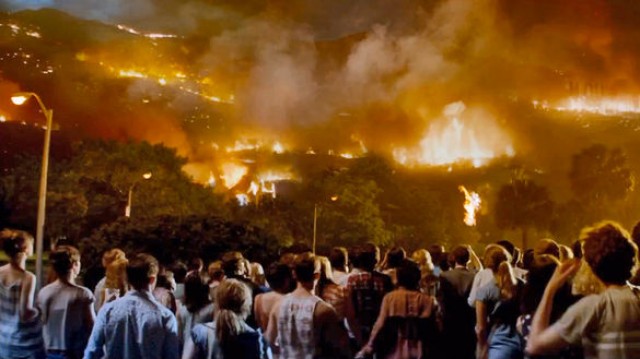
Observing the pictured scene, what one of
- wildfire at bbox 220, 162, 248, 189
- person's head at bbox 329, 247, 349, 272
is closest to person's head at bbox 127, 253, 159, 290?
person's head at bbox 329, 247, 349, 272

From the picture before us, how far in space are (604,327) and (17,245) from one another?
17.1ft

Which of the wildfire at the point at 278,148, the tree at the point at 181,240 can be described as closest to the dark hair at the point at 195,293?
the tree at the point at 181,240

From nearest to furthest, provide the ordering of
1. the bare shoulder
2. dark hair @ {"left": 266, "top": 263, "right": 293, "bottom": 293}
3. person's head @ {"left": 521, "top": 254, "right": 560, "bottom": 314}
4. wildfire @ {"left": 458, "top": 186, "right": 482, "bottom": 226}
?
1. person's head @ {"left": 521, "top": 254, "right": 560, "bottom": 314}
2. the bare shoulder
3. dark hair @ {"left": 266, "top": 263, "right": 293, "bottom": 293}
4. wildfire @ {"left": 458, "top": 186, "right": 482, "bottom": 226}

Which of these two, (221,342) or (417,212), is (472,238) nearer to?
(417,212)

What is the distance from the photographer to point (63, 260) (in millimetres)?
6176

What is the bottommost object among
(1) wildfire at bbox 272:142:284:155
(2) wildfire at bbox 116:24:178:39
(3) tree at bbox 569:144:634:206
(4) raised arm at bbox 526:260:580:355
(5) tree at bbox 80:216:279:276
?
(4) raised arm at bbox 526:260:580:355

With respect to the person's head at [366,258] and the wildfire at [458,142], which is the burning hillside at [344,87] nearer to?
the wildfire at [458,142]

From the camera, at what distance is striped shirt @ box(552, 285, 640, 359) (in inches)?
131

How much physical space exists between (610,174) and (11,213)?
47492 mm

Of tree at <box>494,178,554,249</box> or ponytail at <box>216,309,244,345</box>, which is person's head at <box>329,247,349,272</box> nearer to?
ponytail at <box>216,309,244,345</box>

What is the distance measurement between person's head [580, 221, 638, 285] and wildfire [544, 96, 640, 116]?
79981 mm

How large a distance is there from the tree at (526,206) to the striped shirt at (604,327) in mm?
55787

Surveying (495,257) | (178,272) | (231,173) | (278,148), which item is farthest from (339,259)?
(278,148)

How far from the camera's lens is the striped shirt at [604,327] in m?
3.33
